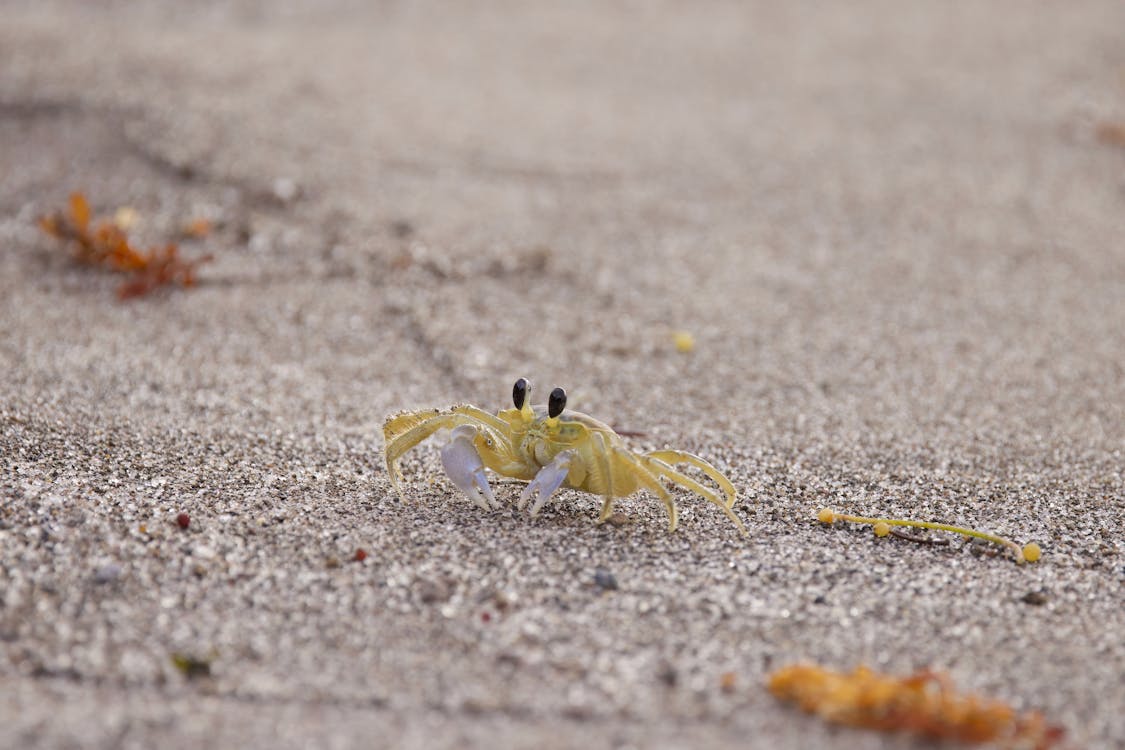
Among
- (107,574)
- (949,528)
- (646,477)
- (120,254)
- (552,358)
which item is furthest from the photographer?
(120,254)

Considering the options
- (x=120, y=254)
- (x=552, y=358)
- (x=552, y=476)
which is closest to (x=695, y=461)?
(x=552, y=476)

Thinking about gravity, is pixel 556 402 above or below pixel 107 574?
above

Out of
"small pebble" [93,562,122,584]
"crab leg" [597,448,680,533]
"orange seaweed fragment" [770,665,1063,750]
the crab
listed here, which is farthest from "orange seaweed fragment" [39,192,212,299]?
"orange seaweed fragment" [770,665,1063,750]

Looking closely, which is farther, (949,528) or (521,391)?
(949,528)

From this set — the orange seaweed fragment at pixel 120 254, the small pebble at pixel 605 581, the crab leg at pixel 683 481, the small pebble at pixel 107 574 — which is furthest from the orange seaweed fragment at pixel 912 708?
the orange seaweed fragment at pixel 120 254

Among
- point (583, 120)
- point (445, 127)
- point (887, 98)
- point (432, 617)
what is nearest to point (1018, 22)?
point (887, 98)

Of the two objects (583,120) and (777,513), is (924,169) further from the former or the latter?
(777,513)

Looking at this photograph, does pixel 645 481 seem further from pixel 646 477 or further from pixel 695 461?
pixel 695 461
